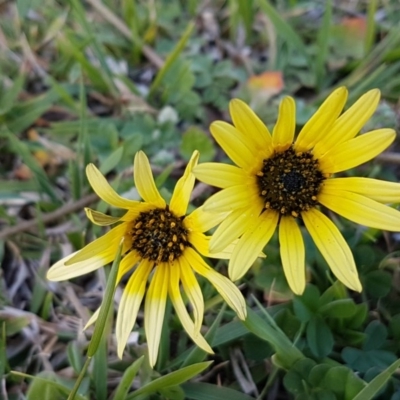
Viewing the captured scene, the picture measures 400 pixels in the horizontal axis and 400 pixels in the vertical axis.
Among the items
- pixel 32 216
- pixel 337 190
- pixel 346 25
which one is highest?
pixel 346 25

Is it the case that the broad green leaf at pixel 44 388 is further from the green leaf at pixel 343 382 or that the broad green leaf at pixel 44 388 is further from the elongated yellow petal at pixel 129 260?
the green leaf at pixel 343 382

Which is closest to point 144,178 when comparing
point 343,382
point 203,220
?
point 203,220

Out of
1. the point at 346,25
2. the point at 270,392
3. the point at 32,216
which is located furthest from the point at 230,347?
the point at 346,25

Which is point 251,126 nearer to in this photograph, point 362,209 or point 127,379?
point 362,209

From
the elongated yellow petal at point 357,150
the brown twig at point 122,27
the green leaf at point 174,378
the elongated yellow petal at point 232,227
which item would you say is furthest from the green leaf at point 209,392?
the brown twig at point 122,27

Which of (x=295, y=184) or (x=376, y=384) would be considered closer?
(x=376, y=384)

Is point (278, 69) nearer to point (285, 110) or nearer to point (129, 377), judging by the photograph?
point (285, 110)

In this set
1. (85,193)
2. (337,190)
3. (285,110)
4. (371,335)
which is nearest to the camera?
(285,110)
